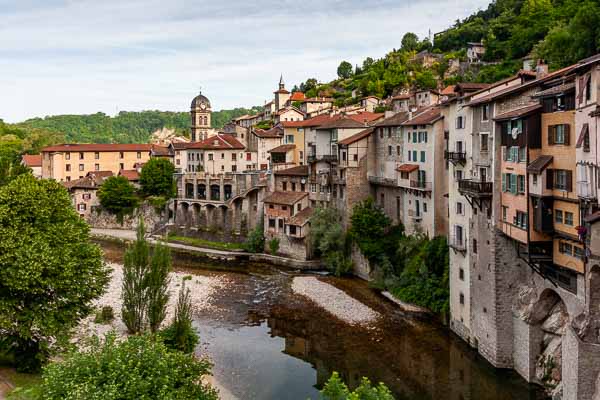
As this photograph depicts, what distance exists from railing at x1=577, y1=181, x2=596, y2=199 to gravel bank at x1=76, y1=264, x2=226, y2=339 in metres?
23.8

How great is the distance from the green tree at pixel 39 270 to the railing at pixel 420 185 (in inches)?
1058

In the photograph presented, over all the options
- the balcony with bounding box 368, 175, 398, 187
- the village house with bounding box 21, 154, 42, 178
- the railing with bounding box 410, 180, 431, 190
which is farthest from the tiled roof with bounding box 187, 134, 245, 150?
the village house with bounding box 21, 154, 42, 178

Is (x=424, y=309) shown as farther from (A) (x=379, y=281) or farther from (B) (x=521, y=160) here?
(B) (x=521, y=160)

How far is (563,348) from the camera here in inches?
995

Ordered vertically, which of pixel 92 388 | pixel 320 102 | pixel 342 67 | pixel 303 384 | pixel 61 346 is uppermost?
pixel 342 67

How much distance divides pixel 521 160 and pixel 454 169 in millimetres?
8602

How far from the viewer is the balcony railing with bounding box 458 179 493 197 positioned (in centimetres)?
3153

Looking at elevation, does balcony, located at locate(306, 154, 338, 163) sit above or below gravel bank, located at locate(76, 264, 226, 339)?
above

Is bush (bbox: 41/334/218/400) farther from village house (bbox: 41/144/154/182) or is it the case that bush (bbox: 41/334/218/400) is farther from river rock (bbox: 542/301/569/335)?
village house (bbox: 41/144/154/182)

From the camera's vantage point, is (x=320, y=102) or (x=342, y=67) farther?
(x=342, y=67)

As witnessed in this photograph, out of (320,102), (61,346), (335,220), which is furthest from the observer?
(320,102)

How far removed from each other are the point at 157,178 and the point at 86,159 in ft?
79.9

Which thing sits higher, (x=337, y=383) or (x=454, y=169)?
(x=454, y=169)

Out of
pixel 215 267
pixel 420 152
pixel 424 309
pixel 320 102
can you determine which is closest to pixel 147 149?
pixel 320 102
